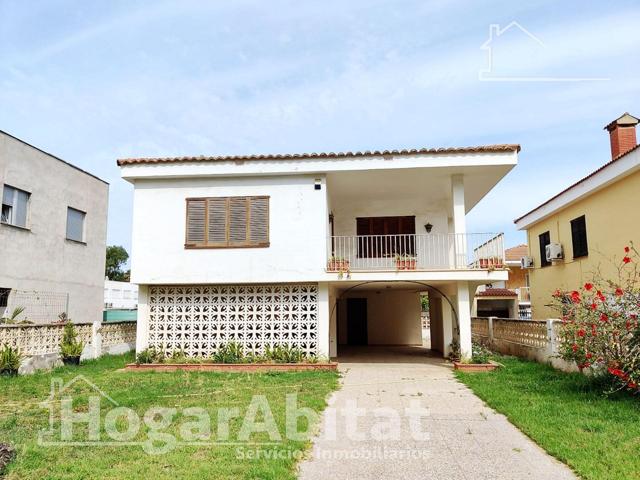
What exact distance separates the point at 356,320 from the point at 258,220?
8.72 meters

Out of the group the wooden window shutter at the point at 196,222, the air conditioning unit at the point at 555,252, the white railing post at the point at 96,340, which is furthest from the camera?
Result: the air conditioning unit at the point at 555,252

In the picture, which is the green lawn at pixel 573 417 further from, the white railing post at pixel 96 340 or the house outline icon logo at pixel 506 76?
the white railing post at pixel 96 340

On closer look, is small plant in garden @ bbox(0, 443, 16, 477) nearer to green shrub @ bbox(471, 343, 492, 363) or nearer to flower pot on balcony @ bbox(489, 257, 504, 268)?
green shrub @ bbox(471, 343, 492, 363)

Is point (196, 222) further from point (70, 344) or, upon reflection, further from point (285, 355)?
point (70, 344)

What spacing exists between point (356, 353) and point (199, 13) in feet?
35.2

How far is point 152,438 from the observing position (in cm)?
556

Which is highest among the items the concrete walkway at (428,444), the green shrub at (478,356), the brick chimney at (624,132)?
the brick chimney at (624,132)

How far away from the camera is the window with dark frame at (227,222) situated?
473 inches

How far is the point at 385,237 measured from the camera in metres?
14.3

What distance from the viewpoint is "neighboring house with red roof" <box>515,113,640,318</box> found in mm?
12242

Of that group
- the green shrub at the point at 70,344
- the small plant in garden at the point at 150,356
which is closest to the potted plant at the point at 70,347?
the green shrub at the point at 70,344

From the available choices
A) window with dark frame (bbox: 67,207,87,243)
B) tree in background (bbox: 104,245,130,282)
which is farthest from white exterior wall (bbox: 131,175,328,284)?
tree in background (bbox: 104,245,130,282)

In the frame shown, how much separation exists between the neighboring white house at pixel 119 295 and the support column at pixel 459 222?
29.9 metres

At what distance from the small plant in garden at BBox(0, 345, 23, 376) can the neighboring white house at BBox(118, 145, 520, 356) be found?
9.05ft
